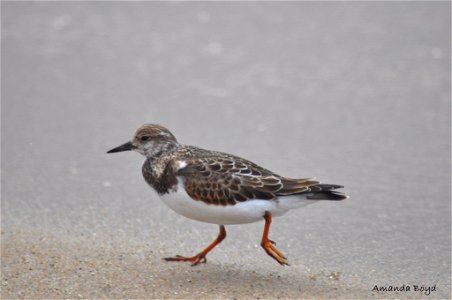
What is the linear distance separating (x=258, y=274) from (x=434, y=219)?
163cm

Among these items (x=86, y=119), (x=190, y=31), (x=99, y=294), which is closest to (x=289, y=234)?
(x=99, y=294)

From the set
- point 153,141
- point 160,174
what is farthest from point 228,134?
point 160,174

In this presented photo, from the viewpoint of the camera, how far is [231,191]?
4.54 metres

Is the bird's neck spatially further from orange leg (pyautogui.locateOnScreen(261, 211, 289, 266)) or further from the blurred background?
orange leg (pyautogui.locateOnScreen(261, 211, 289, 266))

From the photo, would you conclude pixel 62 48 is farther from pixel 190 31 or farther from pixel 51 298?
pixel 51 298

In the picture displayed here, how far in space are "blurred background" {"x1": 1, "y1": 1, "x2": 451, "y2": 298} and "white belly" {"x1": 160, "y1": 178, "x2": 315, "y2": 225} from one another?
1.39 ft

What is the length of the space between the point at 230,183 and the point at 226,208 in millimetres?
168

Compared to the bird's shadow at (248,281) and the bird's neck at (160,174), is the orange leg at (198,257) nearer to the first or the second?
the bird's shadow at (248,281)

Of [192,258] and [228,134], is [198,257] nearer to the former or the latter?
[192,258]

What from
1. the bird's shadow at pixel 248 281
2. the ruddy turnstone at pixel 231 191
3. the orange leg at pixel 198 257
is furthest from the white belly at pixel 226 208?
the bird's shadow at pixel 248 281

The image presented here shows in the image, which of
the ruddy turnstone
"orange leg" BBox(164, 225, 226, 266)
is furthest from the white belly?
"orange leg" BBox(164, 225, 226, 266)

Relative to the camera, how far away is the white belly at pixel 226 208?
14.9 feet

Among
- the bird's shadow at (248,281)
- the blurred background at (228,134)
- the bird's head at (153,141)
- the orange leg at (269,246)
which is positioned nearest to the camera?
the bird's shadow at (248,281)

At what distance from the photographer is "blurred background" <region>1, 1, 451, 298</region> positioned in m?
4.77
